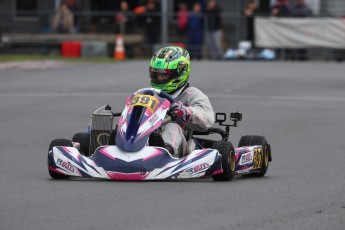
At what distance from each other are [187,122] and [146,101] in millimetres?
615

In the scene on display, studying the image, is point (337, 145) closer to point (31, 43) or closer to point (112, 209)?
point (112, 209)

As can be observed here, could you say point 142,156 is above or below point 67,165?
above

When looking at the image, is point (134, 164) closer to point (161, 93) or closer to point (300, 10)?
point (161, 93)

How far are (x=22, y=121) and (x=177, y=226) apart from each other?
936 cm

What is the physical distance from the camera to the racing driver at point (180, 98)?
9.56 metres

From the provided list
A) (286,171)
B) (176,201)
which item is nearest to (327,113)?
(286,171)

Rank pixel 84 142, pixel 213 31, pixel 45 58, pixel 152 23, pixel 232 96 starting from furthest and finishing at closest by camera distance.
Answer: pixel 152 23, pixel 213 31, pixel 45 58, pixel 232 96, pixel 84 142

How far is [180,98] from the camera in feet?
33.2

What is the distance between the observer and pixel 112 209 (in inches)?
290

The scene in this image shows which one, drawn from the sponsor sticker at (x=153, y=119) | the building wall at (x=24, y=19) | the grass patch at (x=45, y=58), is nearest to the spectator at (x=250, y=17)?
the grass patch at (x=45, y=58)

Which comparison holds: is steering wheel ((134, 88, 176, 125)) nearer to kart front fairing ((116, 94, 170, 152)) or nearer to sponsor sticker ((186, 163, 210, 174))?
kart front fairing ((116, 94, 170, 152))

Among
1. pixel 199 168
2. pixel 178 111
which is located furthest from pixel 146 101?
pixel 199 168

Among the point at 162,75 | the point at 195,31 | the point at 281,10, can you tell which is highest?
the point at 162,75

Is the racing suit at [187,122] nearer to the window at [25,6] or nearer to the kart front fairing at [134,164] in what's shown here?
the kart front fairing at [134,164]
